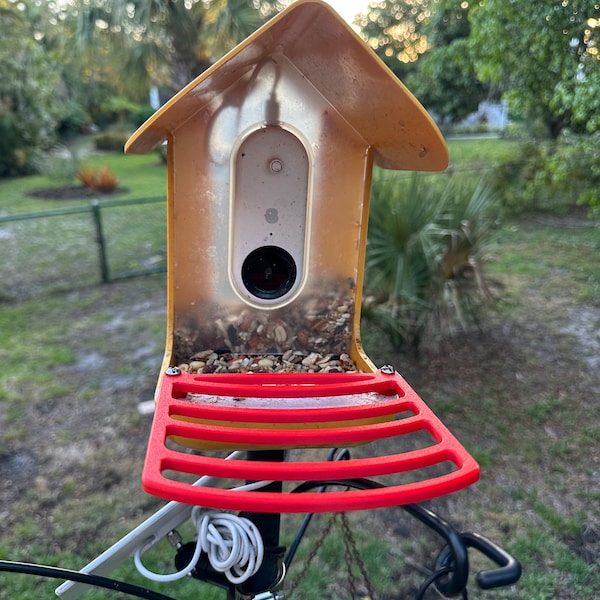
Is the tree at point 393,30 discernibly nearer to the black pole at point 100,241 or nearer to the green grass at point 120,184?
the green grass at point 120,184

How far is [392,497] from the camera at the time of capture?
0.91 m

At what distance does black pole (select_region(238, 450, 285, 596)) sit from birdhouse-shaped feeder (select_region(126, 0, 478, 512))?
21cm

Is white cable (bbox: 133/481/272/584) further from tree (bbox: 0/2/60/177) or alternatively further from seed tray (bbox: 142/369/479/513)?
tree (bbox: 0/2/60/177)

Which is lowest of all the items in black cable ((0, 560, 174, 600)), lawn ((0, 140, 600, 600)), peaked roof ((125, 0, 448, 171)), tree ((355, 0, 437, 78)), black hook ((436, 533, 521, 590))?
lawn ((0, 140, 600, 600))

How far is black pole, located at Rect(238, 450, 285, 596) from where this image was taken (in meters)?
1.33

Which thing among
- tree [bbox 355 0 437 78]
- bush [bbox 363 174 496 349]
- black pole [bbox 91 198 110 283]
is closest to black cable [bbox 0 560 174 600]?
bush [bbox 363 174 496 349]

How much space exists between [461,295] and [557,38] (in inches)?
66.1

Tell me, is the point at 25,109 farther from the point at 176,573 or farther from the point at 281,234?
the point at 176,573

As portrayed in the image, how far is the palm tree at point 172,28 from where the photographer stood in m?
6.28

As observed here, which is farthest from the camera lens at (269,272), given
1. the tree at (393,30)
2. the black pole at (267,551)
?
A: the tree at (393,30)

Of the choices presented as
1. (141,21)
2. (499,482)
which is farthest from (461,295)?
(141,21)

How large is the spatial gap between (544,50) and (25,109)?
45.3ft

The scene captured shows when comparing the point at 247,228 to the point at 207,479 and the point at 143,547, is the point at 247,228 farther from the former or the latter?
the point at 143,547

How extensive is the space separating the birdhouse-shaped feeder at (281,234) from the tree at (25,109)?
13.0 metres
